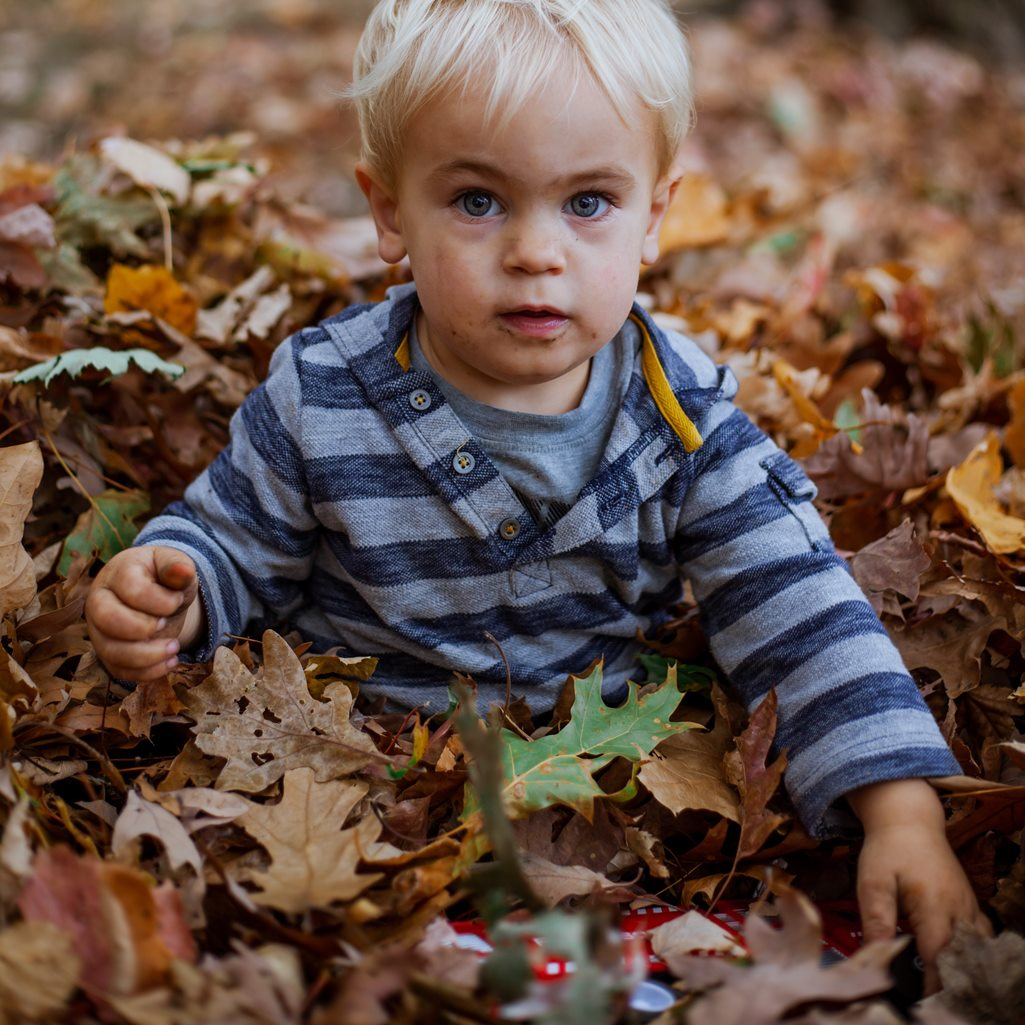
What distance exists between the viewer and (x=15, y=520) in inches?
76.0

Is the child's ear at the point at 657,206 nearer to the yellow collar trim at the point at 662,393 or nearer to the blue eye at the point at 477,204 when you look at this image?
the yellow collar trim at the point at 662,393

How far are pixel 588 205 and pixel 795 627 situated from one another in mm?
793

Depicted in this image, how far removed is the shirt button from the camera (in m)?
1.97

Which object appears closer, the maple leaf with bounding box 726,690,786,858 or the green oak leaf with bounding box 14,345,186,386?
the maple leaf with bounding box 726,690,786,858

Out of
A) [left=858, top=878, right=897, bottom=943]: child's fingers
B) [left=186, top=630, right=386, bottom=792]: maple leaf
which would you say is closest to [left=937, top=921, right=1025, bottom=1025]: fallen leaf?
[left=858, top=878, right=897, bottom=943]: child's fingers

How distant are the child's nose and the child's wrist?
96 cm

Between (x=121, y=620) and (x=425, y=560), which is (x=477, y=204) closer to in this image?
(x=425, y=560)

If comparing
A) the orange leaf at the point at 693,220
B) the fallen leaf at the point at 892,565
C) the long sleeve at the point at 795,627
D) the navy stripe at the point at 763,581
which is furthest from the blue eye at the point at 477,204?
the orange leaf at the point at 693,220

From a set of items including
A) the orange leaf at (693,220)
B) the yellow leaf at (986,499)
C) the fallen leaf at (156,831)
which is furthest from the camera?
the orange leaf at (693,220)

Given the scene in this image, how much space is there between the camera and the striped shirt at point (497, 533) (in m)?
1.95

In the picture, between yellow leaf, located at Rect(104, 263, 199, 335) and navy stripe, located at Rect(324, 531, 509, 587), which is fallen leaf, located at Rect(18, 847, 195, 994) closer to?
navy stripe, located at Rect(324, 531, 509, 587)

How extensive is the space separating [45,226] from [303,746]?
58.7 inches

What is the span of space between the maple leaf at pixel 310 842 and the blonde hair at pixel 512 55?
103 centimetres

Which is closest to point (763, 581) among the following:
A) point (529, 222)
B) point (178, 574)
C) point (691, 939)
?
point (691, 939)
